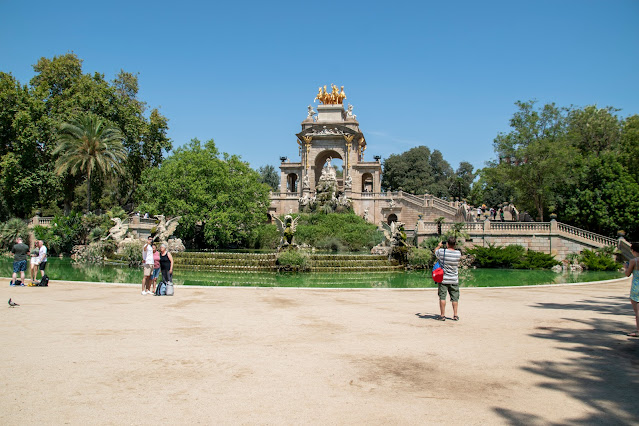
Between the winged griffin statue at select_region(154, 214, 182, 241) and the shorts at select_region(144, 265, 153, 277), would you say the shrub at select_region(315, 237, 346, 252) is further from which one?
the shorts at select_region(144, 265, 153, 277)

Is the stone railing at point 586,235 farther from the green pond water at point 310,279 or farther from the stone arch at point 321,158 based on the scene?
the stone arch at point 321,158

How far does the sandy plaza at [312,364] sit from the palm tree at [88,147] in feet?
89.7

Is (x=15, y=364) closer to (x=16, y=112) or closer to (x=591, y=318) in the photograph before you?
(x=591, y=318)

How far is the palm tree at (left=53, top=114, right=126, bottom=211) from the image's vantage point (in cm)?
3508

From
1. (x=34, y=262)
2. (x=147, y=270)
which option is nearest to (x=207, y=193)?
(x=34, y=262)

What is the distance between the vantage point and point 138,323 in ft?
28.4

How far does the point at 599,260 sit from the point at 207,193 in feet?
83.7

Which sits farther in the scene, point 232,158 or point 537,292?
point 232,158

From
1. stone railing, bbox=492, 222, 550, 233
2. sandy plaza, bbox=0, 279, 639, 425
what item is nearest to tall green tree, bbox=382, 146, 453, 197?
stone railing, bbox=492, 222, 550, 233

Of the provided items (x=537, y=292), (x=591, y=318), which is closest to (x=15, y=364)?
(x=591, y=318)

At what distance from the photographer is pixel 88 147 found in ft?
117

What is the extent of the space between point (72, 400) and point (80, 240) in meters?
33.8

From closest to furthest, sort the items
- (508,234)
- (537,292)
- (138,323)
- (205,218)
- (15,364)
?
(15,364), (138,323), (537,292), (508,234), (205,218)

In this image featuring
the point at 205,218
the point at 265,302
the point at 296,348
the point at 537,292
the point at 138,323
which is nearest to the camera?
the point at 296,348
